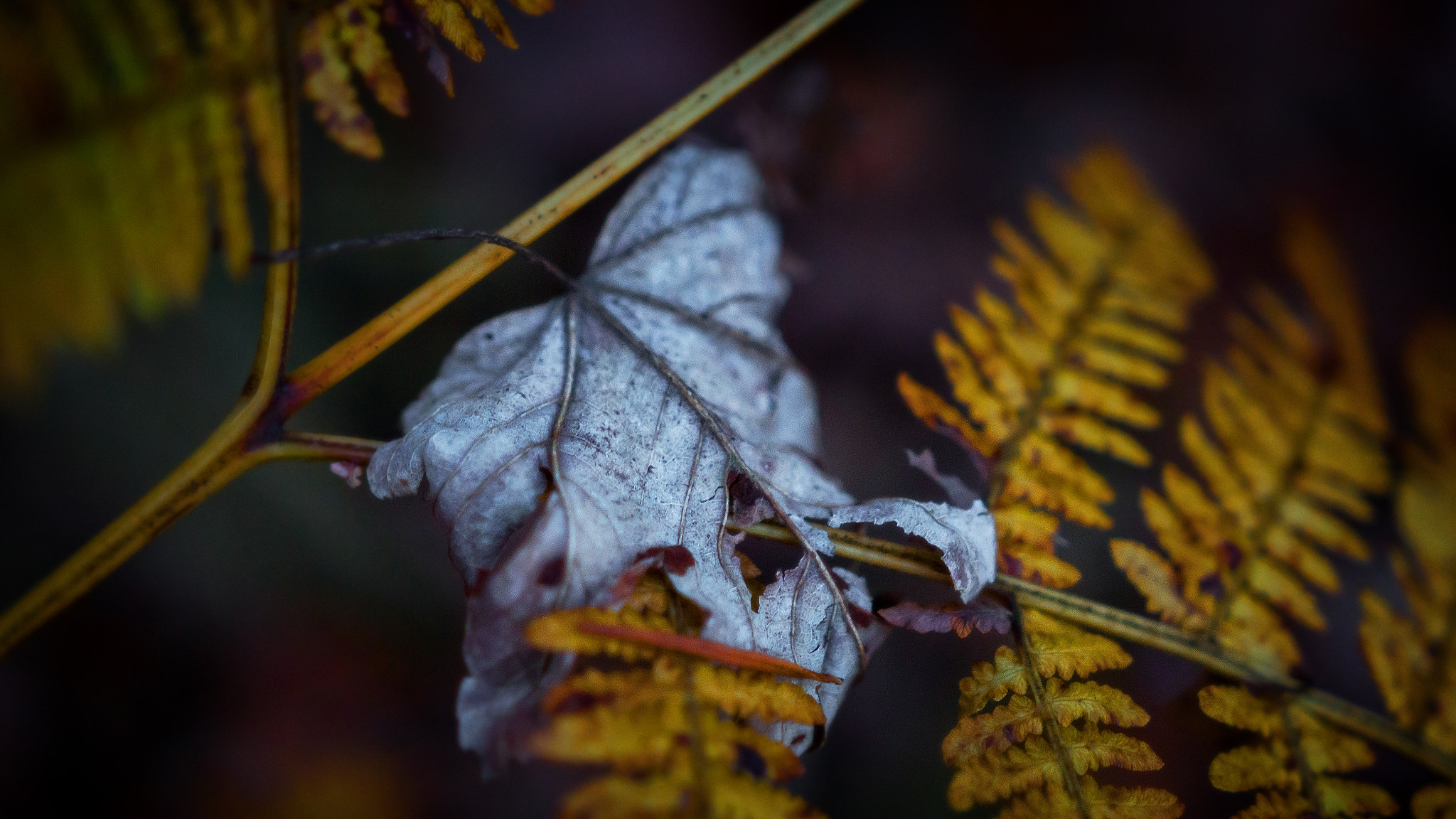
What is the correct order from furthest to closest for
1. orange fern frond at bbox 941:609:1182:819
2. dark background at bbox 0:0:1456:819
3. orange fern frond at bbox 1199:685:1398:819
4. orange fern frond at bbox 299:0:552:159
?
1. dark background at bbox 0:0:1456:819
2. orange fern frond at bbox 1199:685:1398:819
3. orange fern frond at bbox 941:609:1182:819
4. orange fern frond at bbox 299:0:552:159

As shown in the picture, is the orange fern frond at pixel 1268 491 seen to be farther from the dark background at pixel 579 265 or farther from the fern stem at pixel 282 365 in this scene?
the fern stem at pixel 282 365

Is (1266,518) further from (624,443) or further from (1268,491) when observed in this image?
(624,443)

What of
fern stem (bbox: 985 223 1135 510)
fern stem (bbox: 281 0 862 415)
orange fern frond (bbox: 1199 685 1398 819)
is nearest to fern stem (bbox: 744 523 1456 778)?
orange fern frond (bbox: 1199 685 1398 819)

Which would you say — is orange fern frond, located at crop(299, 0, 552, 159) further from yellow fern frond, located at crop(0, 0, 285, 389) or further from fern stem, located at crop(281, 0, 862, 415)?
fern stem, located at crop(281, 0, 862, 415)

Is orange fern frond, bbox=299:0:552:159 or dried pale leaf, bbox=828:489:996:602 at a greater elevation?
orange fern frond, bbox=299:0:552:159

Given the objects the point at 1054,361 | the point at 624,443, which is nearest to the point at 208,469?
the point at 624,443

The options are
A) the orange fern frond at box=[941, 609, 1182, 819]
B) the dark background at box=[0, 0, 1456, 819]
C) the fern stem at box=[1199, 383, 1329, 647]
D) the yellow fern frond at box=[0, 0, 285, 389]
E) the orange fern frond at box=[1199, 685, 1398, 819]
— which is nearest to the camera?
the yellow fern frond at box=[0, 0, 285, 389]
